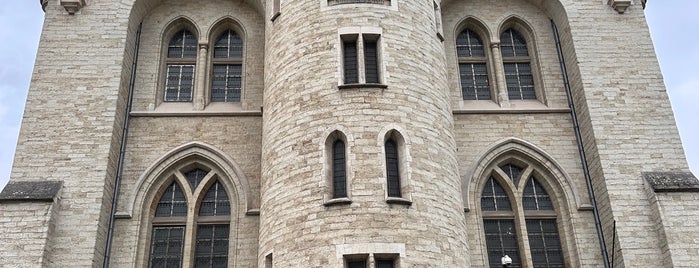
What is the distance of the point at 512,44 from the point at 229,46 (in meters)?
7.69

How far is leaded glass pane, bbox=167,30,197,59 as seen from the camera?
17.5 metres

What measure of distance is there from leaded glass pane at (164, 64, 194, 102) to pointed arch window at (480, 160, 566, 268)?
310 inches

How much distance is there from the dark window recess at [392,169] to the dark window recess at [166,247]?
208 inches

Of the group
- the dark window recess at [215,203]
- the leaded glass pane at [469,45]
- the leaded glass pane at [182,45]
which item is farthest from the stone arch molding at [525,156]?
the leaded glass pane at [182,45]

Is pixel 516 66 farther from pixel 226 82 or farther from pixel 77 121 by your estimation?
pixel 77 121

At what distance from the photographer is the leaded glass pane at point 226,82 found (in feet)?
55.6

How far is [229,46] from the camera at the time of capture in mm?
17703

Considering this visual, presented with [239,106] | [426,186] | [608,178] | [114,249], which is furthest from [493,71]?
[114,249]

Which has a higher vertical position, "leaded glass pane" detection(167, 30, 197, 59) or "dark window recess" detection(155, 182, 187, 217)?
"leaded glass pane" detection(167, 30, 197, 59)

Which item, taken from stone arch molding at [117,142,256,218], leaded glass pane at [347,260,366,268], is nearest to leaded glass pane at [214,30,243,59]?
stone arch molding at [117,142,256,218]

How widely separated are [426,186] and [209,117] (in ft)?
20.0

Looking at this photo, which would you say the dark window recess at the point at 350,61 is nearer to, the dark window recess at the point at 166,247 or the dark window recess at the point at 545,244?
the dark window recess at the point at 166,247

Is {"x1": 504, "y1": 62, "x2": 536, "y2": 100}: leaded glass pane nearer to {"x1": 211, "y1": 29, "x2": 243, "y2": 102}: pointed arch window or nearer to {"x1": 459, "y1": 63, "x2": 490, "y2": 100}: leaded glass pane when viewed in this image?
{"x1": 459, "y1": 63, "x2": 490, "y2": 100}: leaded glass pane

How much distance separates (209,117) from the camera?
1619 centimetres
